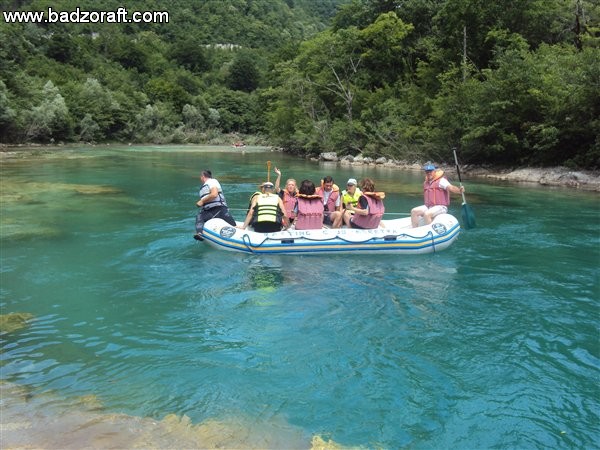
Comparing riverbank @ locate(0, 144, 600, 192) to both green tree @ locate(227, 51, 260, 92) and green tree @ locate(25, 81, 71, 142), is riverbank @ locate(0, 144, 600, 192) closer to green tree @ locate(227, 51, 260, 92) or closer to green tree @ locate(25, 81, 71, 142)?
green tree @ locate(25, 81, 71, 142)

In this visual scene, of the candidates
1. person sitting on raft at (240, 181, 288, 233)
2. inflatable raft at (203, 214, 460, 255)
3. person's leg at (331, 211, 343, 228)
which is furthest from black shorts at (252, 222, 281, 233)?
person's leg at (331, 211, 343, 228)

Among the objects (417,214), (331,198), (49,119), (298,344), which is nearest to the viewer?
(298,344)

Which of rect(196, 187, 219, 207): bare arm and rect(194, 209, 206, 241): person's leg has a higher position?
rect(196, 187, 219, 207): bare arm

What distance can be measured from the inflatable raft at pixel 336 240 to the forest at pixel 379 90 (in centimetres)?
1300

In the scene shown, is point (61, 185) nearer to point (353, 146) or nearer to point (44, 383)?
point (44, 383)

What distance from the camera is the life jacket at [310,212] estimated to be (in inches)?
351

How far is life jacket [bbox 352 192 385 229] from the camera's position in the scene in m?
9.01

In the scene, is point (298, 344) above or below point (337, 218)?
below

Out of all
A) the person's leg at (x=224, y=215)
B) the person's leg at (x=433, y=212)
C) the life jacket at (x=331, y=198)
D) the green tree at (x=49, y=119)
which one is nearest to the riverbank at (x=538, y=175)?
the person's leg at (x=433, y=212)

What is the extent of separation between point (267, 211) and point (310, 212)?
28.6 inches

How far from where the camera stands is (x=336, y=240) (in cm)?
869

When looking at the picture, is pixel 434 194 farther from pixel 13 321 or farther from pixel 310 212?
pixel 13 321

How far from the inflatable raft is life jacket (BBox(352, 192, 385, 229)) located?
0.35m

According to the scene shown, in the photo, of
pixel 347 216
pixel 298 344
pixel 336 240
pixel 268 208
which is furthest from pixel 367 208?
pixel 298 344
